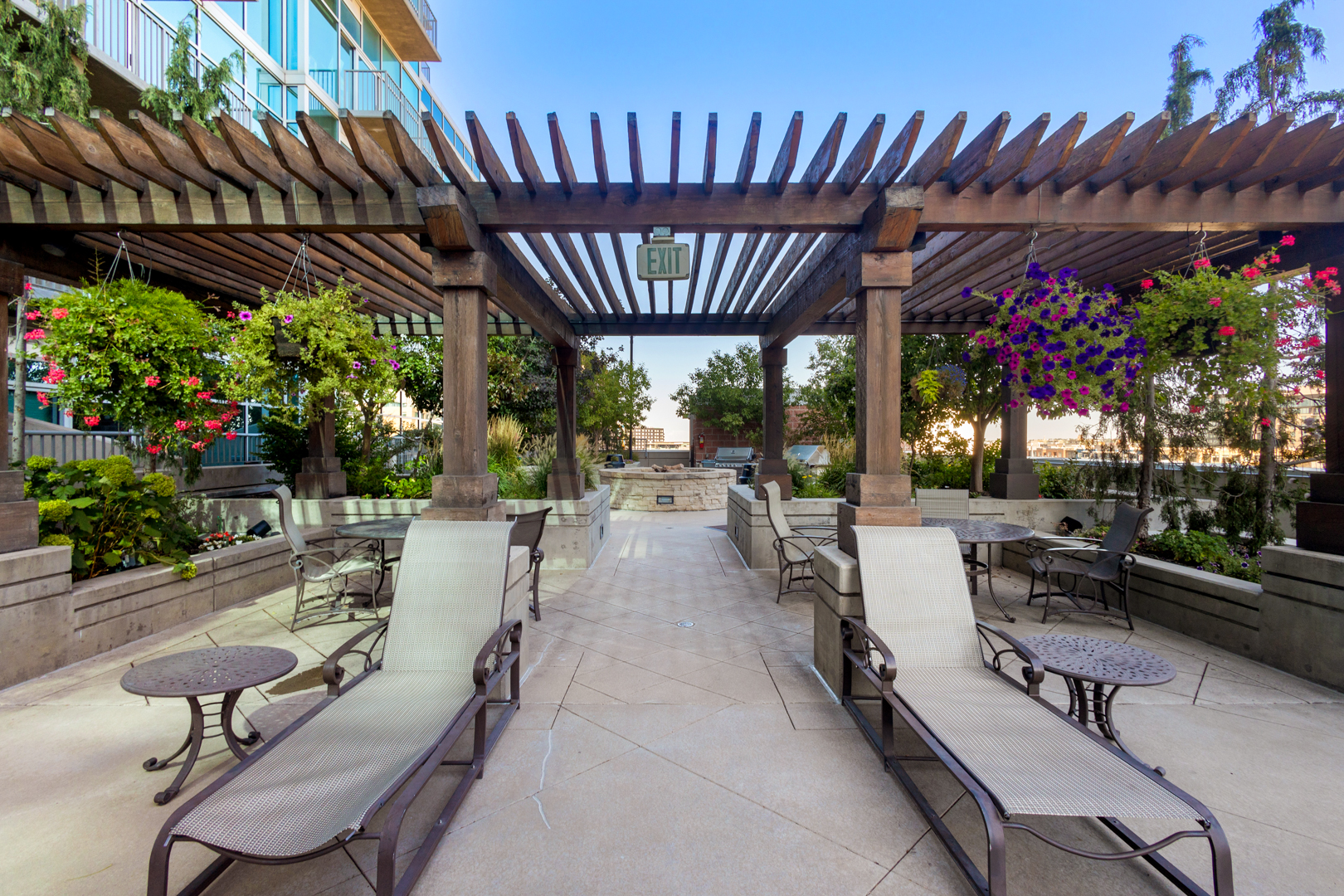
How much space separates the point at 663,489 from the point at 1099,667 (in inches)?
341

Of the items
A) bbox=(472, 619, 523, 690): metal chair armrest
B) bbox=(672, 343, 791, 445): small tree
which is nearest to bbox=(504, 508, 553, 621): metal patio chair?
bbox=(472, 619, 523, 690): metal chair armrest

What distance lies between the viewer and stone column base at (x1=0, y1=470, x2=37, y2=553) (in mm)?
2987

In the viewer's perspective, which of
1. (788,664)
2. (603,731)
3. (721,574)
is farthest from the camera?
(721,574)

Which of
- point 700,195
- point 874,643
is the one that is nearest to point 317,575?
point 700,195

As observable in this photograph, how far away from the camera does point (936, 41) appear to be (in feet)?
22.2

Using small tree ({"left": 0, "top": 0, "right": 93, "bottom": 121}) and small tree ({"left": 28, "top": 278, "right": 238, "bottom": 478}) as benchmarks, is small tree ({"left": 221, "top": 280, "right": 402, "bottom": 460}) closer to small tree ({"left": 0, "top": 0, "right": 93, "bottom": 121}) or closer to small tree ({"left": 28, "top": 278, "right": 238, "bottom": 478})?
small tree ({"left": 28, "top": 278, "right": 238, "bottom": 478})

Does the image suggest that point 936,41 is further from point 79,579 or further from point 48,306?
point 79,579

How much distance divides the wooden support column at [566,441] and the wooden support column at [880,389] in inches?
140

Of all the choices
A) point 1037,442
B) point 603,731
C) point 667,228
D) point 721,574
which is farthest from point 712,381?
point 603,731

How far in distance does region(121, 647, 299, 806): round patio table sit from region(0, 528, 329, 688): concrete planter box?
1495 millimetres

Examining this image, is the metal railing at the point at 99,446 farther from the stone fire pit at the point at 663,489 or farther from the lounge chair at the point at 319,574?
the stone fire pit at the point at 663,489

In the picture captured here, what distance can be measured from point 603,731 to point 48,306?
4066 millimetres

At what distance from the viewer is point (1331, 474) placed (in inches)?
120

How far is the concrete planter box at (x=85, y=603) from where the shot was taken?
287 cm
